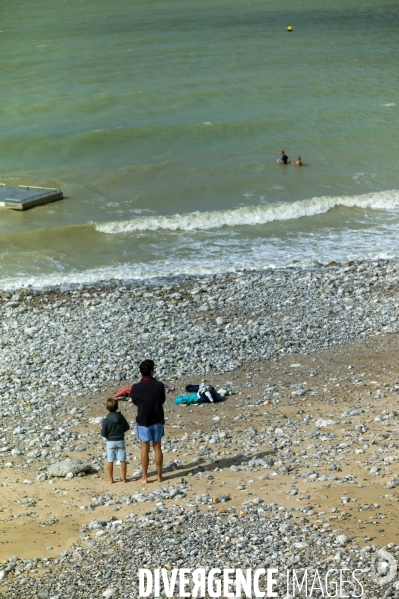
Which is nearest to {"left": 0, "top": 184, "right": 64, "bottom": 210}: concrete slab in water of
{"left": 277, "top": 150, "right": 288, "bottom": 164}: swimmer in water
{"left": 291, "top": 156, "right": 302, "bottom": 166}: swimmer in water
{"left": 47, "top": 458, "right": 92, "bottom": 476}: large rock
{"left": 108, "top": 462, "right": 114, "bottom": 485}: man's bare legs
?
{"left": 277, "top": 150, "right": 288, "bottom": 164}: swimmer in water

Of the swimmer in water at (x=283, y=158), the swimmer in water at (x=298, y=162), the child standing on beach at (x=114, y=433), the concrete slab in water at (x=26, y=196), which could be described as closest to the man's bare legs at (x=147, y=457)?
the child standing on beach at (x=114, y=433)

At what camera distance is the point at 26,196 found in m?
29.4

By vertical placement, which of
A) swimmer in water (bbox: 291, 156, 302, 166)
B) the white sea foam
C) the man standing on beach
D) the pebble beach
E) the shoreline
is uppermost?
the man standing on beach

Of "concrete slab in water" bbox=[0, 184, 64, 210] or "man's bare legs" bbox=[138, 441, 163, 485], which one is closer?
"man's bare legs" bbox=[138, 441, 163, 485]

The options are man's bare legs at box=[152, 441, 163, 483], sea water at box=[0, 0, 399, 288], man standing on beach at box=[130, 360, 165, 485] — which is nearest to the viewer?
man standing on beach at box=[130, 360, 165, 485]

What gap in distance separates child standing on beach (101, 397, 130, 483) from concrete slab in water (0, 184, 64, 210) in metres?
18.7

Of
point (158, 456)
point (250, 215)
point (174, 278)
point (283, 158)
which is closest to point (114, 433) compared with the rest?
point (158, 456)

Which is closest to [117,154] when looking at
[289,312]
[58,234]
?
[58,234]

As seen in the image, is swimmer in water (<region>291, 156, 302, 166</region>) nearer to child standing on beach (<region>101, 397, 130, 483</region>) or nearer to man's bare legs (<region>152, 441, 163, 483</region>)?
child standing on beach (<region>101, 397, 130, 483</region>)

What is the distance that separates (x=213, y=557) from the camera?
29.0 feet

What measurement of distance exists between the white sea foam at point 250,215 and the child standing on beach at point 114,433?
15908mm

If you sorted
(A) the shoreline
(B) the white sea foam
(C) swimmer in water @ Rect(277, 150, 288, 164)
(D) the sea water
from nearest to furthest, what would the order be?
(A) the shoreline, (D) the sea water, (B) the white sea foam, (C) swimmer in water @ Rect(277, 150, 288, 164)

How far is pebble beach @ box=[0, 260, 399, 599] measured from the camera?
909 centimetres

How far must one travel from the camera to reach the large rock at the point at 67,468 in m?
11.7
